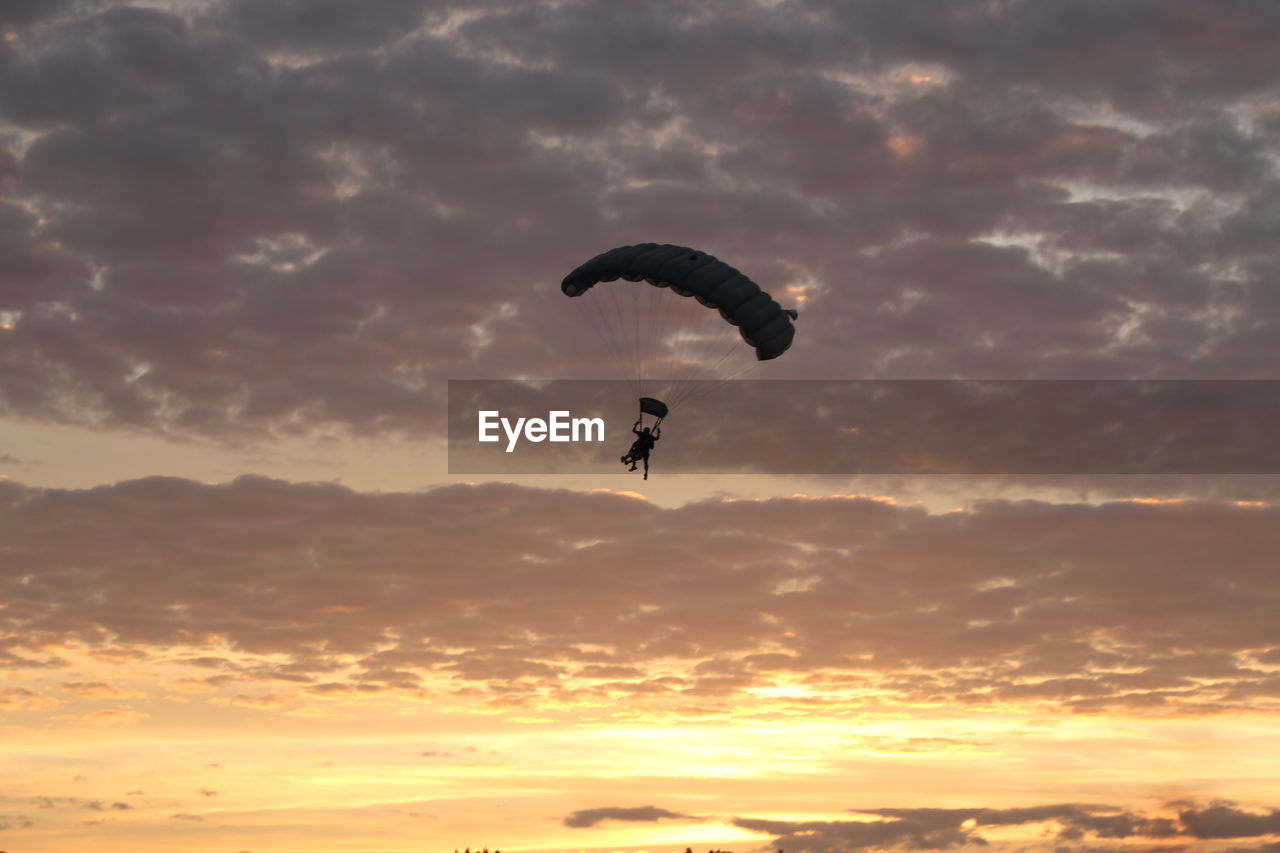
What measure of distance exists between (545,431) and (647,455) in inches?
198

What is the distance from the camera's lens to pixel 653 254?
95188mm

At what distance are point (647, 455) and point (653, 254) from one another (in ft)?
28.6

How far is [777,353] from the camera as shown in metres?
96.1

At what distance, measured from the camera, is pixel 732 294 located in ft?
310

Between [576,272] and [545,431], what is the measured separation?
23.8ft

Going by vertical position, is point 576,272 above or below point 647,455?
above

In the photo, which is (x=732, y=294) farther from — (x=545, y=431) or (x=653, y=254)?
(x=545, y=431)

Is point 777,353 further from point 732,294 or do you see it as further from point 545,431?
point 545,431

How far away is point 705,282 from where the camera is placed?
94.1 m

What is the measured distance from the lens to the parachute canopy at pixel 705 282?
93.9 metres

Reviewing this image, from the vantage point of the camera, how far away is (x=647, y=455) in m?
96.4

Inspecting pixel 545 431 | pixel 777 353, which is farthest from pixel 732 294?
pixel 545 431

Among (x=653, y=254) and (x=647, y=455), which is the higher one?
(x=653, y=254)

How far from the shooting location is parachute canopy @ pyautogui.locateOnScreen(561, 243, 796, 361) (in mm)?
93938
